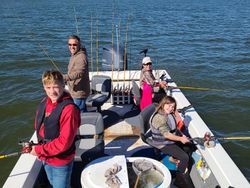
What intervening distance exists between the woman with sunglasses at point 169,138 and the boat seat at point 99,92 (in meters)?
1.55

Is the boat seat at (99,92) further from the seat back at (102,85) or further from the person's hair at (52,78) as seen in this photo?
the person's hair at (52,78)

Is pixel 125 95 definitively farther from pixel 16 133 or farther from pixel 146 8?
pixel 146 8

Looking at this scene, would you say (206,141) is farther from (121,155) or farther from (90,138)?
(90,138)

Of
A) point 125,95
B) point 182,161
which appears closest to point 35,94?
point 125,95

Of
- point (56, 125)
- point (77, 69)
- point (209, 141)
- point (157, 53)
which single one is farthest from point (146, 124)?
point (157, 53)

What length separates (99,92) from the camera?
226 inches

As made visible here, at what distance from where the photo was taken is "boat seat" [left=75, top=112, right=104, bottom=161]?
12.6 feet

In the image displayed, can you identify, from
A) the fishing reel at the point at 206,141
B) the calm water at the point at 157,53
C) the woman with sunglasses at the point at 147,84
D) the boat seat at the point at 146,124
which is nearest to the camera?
the fishing reel at the point at 206,141

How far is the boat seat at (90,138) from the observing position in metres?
3.83

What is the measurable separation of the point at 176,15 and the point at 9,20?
10156 millimetres

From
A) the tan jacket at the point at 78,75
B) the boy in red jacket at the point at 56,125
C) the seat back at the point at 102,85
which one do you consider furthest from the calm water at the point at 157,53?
the boy in red jacket at the point at 56,125

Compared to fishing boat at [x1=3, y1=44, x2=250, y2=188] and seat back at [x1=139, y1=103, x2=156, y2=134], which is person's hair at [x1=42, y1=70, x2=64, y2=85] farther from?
seat back at [x1=139, y1=103, x2=156, y2=134]

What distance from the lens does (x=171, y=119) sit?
413 cm

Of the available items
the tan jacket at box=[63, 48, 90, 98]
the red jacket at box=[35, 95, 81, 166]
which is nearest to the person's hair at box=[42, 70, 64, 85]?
the red jacket at box=[35, 95, 81, 166]
